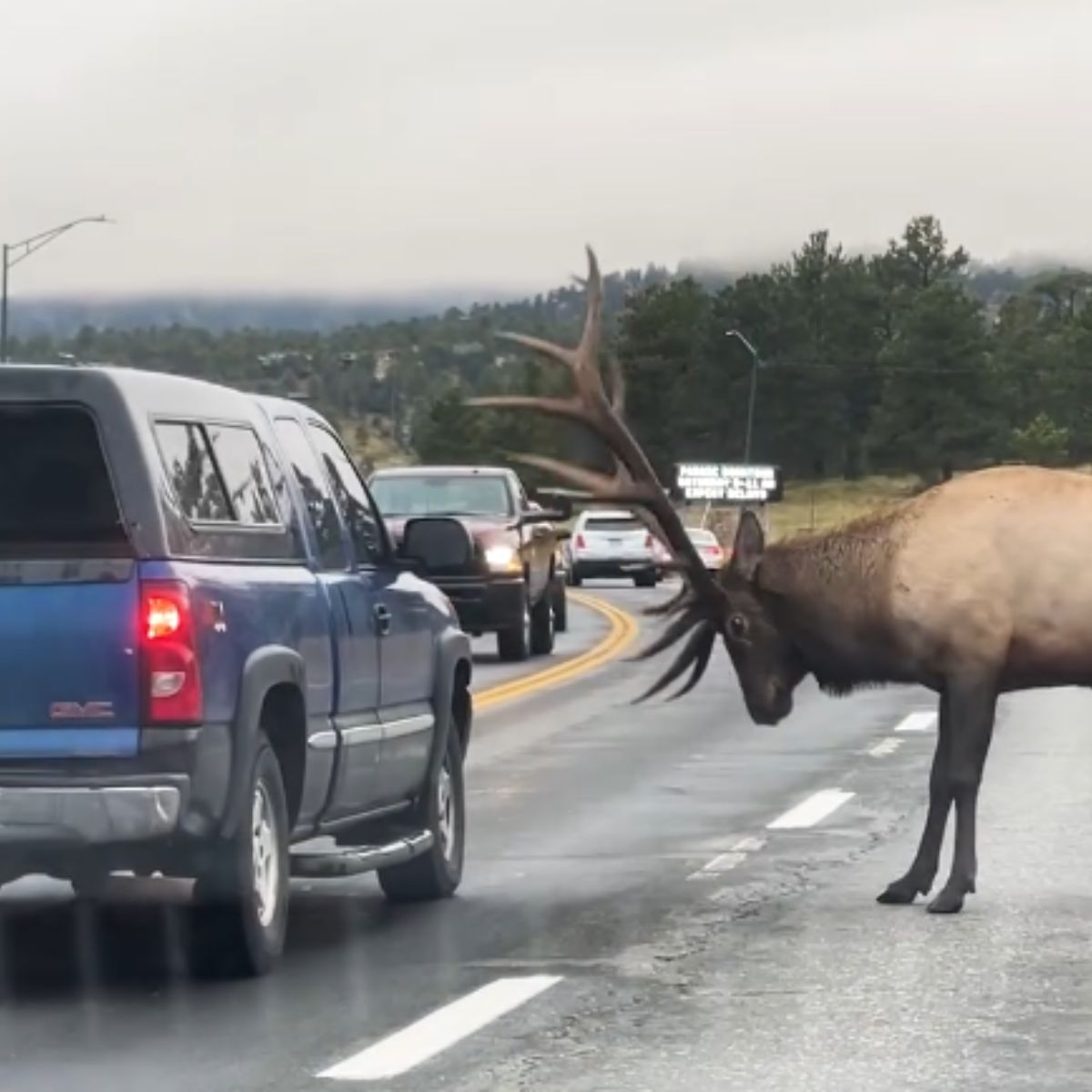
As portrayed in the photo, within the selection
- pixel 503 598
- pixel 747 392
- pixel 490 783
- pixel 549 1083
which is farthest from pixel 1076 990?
pixel 747 392

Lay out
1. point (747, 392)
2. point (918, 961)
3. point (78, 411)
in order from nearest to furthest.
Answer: point (78, 411), point (918, 961), point (747, 392)

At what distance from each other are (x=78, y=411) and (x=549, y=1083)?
2.78m

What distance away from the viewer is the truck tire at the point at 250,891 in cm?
977

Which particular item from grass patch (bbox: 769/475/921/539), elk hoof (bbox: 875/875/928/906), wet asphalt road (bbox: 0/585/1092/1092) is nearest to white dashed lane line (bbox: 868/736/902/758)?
wet asphalt road (bbox: 0/585/1092/1092)

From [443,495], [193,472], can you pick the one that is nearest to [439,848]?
[193,472]

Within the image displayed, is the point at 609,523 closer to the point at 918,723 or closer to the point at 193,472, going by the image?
the point at 918,723

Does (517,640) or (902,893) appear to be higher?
(902,893)

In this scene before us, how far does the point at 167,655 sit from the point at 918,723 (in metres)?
14.0

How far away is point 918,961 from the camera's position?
10656 millimetres

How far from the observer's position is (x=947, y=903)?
11906 millimetres

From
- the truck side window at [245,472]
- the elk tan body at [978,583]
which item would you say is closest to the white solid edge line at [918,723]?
the elk tan body at [978,583]

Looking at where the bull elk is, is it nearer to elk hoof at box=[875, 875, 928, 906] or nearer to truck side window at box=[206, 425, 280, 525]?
elk hoof at box=[875, 875, 928, 906]

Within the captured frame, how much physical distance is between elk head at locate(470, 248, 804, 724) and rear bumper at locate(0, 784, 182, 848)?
3780mm

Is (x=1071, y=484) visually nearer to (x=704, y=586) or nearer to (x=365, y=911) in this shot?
(x=704, y=586)
